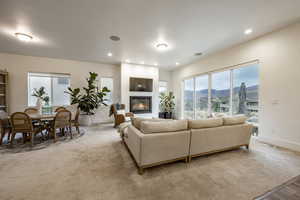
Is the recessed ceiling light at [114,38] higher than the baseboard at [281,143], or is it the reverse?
the recessed ceiling light at [114,38]

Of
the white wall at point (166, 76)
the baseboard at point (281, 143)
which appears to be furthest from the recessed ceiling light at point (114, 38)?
the baseboard at point (281, 143)

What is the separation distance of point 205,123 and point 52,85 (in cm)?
633

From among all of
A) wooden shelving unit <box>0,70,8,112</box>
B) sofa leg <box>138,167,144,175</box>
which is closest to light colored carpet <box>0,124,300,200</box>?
sofa leg <box>138,167,144,175</box>

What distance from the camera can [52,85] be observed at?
5250 millimetres

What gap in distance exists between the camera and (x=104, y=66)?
5918 millimetres

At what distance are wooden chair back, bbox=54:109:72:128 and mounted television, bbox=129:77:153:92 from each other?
3130 mm

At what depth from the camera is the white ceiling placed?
2164 mm

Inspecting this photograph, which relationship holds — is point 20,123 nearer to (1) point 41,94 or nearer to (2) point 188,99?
(1) point 41,94

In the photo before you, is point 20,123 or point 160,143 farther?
point 20,123

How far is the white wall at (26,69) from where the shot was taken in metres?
4.58

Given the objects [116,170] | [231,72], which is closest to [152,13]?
[116,170]

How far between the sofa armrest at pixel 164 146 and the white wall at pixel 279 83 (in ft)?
8.98

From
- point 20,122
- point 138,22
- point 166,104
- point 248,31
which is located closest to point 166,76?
point 166,104

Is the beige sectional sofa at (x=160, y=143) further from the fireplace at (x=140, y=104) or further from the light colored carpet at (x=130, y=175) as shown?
the fireplace at (x=140, y=104)
